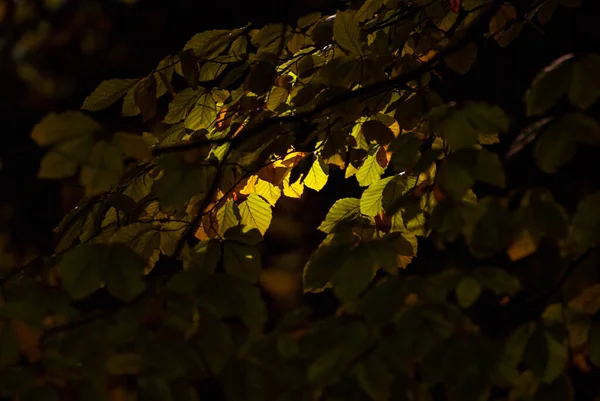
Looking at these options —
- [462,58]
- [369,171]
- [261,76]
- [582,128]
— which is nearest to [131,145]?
[261,76]

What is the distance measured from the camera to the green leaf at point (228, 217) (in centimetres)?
235

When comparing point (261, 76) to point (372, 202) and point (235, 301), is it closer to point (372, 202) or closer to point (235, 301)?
point (372, 202)

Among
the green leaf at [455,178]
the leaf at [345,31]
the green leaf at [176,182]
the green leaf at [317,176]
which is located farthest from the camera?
A: the green leaf at [317,176]

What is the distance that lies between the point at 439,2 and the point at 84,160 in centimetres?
146

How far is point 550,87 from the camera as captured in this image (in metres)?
1.48

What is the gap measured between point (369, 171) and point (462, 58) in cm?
65

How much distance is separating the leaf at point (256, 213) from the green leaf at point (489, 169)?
3.36 ft

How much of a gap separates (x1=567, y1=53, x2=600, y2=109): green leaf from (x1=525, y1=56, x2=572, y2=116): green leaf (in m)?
0.01

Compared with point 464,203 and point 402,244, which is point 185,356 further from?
point 402,244

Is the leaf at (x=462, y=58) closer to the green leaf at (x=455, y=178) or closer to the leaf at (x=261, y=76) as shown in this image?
the leaf at (x=261, y=76)

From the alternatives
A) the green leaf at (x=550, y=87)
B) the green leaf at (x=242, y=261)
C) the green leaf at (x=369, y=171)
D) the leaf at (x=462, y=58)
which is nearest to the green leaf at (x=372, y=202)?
the green leaf at (x=369, y=171)

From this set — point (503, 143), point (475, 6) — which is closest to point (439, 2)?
point (475, 6)

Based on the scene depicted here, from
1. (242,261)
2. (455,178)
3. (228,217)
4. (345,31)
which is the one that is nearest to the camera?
(455,178)

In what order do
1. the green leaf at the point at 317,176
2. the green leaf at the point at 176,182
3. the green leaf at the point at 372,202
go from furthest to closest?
1. the green leaf at the point at 317,176
2. the green leaf at the point at 372,202
3. the green leaf at the point at 176,182
